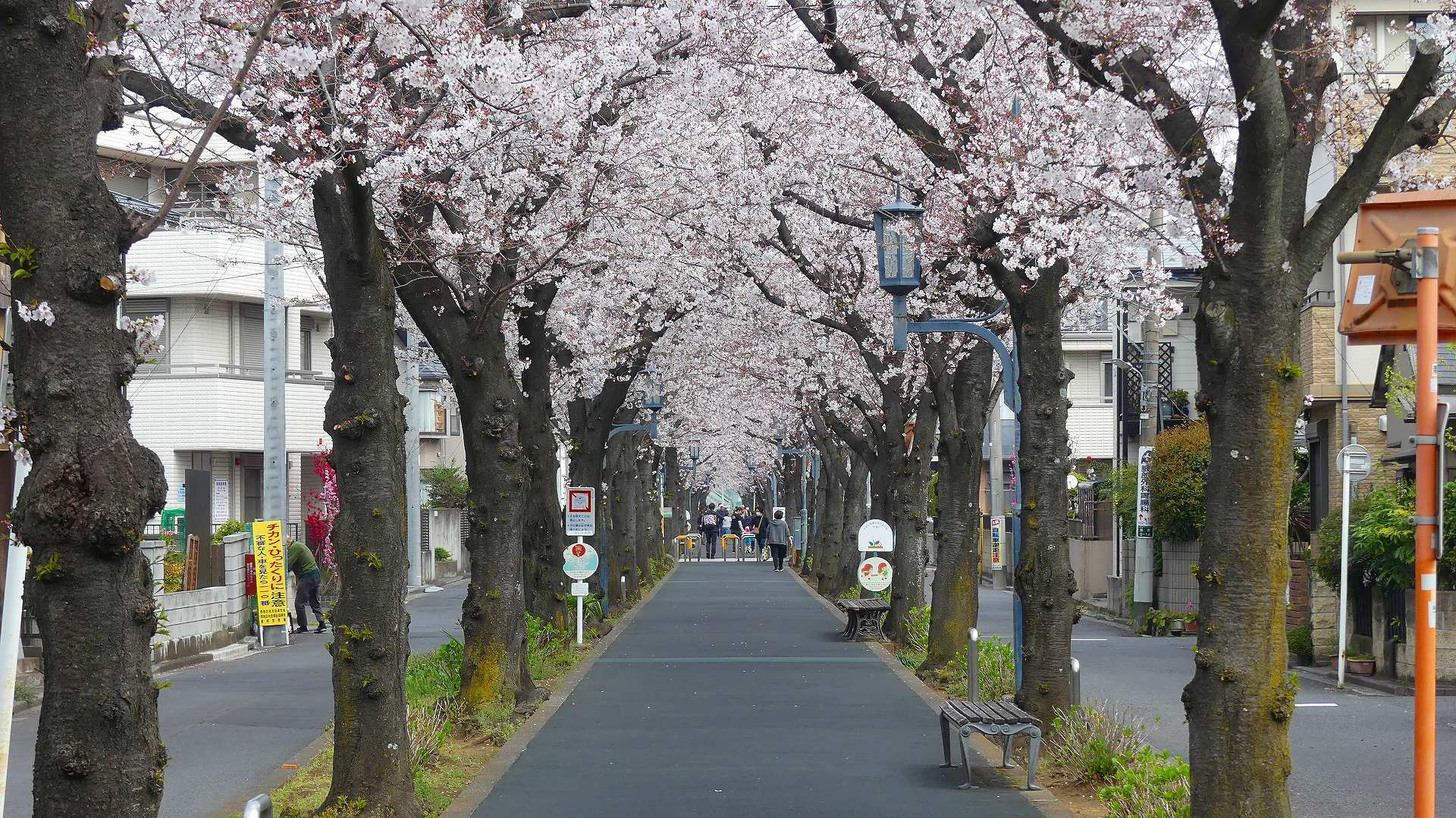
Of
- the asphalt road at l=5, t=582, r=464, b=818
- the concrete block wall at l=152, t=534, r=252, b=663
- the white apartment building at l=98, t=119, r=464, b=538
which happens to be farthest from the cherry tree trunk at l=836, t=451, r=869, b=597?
the concrete block wall at l=152, t=534, r=252, b=663

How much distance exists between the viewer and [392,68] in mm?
10594

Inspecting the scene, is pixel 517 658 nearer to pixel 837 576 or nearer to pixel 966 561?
pixel 966 561

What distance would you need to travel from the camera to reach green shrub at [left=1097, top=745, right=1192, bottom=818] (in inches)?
328

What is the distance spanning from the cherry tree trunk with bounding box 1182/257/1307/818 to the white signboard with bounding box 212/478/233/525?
103 ft

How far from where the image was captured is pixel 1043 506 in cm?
1249

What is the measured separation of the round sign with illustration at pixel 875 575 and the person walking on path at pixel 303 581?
8896 millimetres

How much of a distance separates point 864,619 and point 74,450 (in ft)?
64.3

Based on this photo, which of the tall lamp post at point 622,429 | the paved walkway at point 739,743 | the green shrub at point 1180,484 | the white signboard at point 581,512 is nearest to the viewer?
the paved walkway at point 739,743

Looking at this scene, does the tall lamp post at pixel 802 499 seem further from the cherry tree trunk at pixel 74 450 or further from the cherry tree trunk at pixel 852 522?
the cherry tree trunk at pixel 74 450

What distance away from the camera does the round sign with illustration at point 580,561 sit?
2198cm

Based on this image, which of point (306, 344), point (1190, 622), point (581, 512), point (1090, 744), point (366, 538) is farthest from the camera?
point (306, 344)

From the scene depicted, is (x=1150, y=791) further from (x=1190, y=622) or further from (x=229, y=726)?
(x=1190, y=622)

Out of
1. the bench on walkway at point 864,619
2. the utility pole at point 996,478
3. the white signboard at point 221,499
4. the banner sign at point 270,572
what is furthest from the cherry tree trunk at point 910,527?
the white signboard at point 221,499

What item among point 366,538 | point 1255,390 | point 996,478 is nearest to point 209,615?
point 366,538
